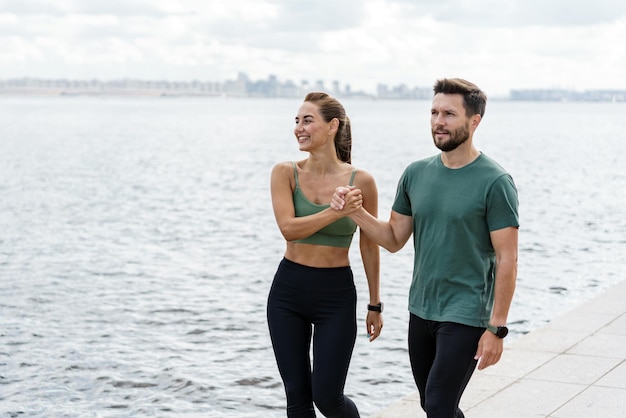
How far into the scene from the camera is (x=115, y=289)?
55.2 ft

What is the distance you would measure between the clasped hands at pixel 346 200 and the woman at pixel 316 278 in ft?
0.75

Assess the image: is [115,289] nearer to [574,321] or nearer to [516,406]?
[574,321]

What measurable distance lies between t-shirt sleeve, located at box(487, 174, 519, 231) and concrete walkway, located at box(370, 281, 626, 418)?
8.73ft

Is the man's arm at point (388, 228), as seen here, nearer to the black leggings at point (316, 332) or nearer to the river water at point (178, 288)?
the black leggings at point (316, 332)

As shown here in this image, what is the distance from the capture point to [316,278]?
5.02 m

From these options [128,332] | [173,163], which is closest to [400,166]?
[173,163]

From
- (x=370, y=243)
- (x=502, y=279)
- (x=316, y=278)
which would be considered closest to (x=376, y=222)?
(x=370, y=243)

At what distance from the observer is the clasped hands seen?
15.4 ft

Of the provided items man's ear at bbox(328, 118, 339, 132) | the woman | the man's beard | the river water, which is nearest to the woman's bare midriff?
the woman

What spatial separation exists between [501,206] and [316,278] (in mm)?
1156

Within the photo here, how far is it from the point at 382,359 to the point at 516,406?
4872mm

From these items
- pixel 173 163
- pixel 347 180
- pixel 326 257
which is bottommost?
pixel 173 163

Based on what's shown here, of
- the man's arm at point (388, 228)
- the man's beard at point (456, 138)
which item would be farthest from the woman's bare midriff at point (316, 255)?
the man's beard at point (456, 138)

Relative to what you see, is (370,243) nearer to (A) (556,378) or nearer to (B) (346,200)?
(B) (346,200)
